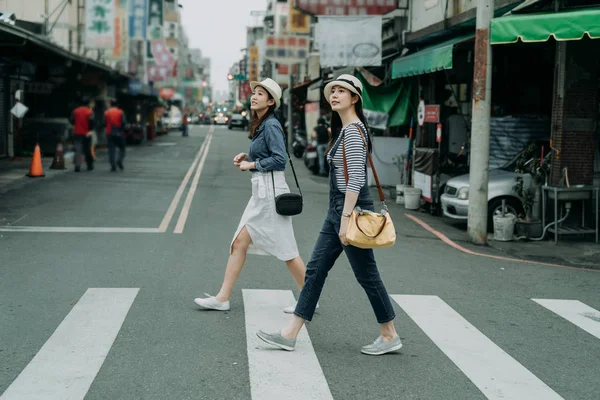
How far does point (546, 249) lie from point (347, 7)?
1119cm

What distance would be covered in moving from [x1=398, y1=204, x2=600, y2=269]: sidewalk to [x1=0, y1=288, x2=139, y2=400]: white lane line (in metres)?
6.08

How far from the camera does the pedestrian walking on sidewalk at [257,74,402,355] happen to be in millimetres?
5688

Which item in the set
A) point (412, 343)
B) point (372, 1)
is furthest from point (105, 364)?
point (372, 1)

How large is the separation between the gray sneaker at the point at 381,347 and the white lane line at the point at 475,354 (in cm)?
41

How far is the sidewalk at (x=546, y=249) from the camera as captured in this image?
11273 mm

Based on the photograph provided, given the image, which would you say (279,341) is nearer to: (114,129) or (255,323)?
(255,323)

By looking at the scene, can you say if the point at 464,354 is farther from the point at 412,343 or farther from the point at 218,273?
the point at 218,273

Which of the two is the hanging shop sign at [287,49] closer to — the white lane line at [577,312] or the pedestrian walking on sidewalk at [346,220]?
the white lane line at [577,312]

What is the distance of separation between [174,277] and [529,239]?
649cm

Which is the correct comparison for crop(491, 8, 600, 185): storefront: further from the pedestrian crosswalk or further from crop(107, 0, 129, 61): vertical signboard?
crop(107, 0, 129, 61): vertical signboard

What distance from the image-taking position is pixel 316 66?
48.5m

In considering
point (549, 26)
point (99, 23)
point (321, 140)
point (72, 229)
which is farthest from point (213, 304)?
point (99, 23)

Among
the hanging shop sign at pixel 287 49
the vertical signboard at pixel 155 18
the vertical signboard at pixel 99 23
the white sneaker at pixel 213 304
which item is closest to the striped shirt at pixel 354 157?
the white sneaker at pixel 213 304

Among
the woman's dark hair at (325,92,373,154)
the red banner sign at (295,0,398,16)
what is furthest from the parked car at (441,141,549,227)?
the red banner sign at (295,0,398,16)
